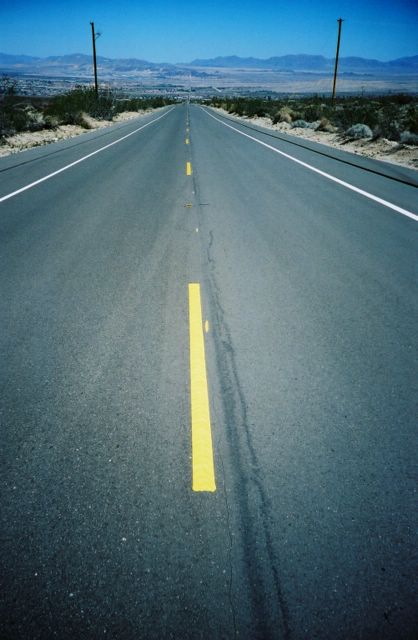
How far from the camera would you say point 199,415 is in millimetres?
2830

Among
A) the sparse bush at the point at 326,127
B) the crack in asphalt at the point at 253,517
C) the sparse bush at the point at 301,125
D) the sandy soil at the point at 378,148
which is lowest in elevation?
the crack in asphalt at the point at 253,517

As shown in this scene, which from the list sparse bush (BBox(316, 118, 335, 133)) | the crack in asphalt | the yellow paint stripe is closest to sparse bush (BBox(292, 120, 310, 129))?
sparse bush (BBox(316, 118, 335, 133))

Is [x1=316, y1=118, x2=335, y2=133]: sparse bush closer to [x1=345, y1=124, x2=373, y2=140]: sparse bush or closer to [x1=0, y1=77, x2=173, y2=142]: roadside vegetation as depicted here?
[x1=345, y1=124, x2=373, y2=140]: sparse bush

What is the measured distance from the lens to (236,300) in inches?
174

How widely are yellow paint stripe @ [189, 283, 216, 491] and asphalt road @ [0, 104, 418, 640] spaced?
0.05 m

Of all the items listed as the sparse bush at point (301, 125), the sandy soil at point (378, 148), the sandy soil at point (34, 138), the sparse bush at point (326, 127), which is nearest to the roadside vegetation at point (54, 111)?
the sandy soil at point (34, 138)

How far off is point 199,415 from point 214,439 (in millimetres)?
239

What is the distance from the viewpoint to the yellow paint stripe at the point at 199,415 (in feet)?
7.82

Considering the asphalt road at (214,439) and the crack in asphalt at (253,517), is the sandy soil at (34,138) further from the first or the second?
the crack in asphalt at (253,517)

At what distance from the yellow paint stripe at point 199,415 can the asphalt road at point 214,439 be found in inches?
2.1

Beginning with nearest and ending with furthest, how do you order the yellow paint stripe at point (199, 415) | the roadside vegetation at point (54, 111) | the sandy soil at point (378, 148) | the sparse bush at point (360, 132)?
the yellow paint stripe at point (199, 415), the sandy soil at point (378, 148), the sparse bush at point (360, 132), the roadside vegetation at point (54, 111)

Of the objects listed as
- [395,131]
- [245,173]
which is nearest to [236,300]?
[245,173]

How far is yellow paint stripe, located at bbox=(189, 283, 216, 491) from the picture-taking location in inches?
93.9

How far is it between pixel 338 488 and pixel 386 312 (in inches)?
95.2
